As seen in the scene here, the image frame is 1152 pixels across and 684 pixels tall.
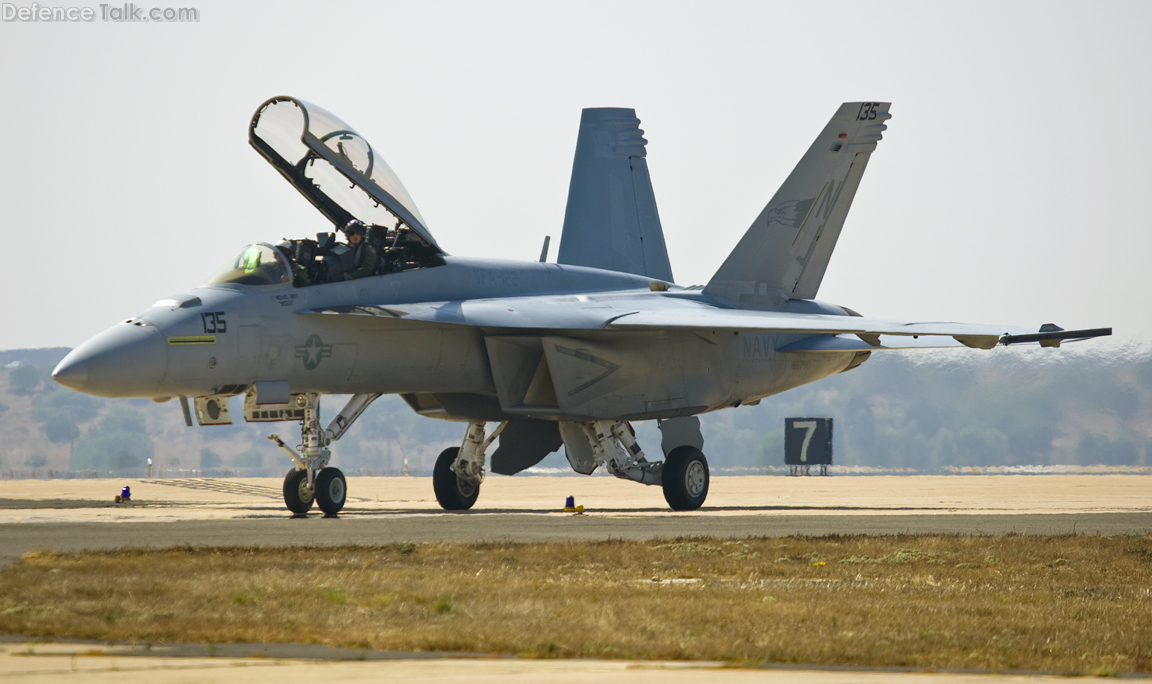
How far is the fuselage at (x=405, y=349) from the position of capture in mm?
14922

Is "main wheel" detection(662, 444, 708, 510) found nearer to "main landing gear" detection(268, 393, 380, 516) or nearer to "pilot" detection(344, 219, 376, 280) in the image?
"main landing gear" detection(268, 393, 380, 516)

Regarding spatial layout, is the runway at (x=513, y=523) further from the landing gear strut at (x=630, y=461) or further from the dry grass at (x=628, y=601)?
the dry grass at (x=628, y=601)

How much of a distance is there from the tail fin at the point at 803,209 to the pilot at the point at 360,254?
22.1ft

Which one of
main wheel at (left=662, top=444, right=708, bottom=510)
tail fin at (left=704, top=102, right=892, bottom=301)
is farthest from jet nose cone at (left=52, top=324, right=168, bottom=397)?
tail fin at (left=704, top=102, right=892, bottom=301)

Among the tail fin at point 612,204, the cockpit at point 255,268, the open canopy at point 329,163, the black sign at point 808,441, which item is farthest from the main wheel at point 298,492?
the black sign at point 808,441

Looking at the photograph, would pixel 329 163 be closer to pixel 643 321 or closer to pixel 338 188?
pixel 338 188

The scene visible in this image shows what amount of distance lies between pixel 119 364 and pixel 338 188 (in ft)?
13.4

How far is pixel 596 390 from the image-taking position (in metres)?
18.8

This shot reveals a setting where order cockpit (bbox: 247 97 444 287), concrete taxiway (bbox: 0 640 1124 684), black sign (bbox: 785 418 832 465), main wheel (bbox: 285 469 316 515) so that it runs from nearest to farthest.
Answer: concrete taxiway (bbox: 0 640 1124 684)
main wheel (bbox: 285 469 316 515)
cockpit (bbox: 247 97 444 287)
black sign (bbox: 785 418 832 465)

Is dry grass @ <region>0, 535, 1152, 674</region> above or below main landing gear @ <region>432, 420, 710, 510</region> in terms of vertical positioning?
below

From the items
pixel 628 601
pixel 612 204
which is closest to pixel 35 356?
pixel 612 204

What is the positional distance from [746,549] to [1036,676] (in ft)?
18.2

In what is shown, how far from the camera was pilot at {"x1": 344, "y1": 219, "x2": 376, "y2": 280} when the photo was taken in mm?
17047

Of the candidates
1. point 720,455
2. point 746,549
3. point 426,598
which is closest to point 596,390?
point 746,549
